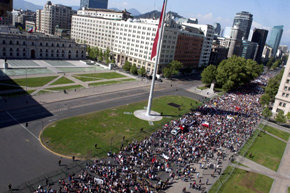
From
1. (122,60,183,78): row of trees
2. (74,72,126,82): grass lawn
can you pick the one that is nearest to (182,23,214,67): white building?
(122,60,183,78): row of trees

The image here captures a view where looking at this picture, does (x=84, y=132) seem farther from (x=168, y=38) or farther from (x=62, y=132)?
(x=168, y=38)

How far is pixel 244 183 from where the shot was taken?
34.3 metres

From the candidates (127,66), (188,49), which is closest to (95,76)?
(127,66)

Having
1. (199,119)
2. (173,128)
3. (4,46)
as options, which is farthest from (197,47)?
(4,46)

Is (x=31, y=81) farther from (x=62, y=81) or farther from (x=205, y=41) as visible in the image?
(x=205, y=41)

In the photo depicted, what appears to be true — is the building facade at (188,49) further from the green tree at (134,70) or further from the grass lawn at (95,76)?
the grass lawn at (95,76)

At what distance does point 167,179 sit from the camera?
1254 inches

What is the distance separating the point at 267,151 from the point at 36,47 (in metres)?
115

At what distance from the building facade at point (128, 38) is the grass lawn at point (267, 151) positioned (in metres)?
64.8

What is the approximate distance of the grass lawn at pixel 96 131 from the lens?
123 ft

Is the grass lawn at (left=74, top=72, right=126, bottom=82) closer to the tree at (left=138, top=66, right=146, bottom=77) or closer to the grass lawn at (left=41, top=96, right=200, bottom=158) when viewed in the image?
the tree at (left=138, top=66, right=146, bottom=77)

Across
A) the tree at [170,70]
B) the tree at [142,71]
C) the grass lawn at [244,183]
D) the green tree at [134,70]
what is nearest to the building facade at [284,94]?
the grass lawn at [244,183]

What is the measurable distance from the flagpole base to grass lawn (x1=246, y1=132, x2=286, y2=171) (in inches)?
933

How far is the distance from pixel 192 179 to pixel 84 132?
2375 cm
